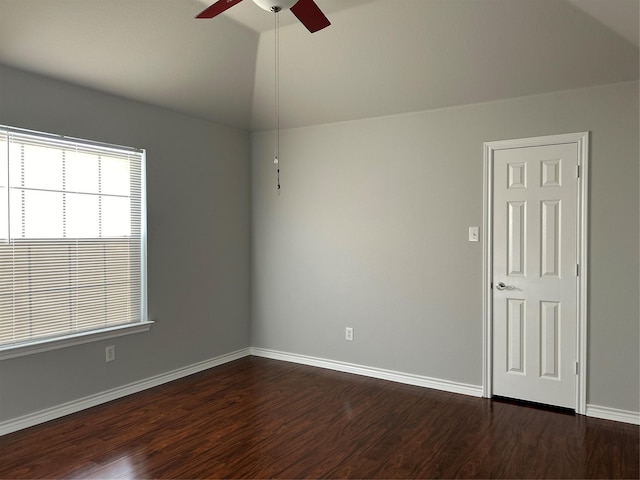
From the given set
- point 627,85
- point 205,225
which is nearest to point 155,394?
point 205,225

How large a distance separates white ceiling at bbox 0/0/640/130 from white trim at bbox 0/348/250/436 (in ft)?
7.25

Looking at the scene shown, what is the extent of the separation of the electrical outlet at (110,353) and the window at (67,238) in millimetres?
143

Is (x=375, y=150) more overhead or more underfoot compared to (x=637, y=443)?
more overhead

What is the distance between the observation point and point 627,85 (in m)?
3.46

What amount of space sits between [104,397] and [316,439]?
70.8 inches

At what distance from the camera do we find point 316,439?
10.5 ft

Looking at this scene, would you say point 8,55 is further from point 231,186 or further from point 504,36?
point 504,36

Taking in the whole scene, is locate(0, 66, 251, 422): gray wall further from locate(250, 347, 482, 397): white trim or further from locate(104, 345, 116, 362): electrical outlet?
locate(250, 347, 482, 397): white trim

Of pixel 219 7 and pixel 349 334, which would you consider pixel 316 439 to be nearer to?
pixel 349 334

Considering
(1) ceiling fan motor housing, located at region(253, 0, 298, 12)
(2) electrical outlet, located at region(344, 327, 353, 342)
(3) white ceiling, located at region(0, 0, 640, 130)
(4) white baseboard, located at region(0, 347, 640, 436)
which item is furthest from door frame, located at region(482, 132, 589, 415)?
(1) ceiling fan motor housing, located at region(253, 0, 298, 12)

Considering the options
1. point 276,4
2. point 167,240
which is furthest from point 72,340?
point 276,4

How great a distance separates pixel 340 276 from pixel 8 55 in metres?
3.16

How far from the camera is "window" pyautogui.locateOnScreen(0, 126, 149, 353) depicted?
Result: 3.25 m

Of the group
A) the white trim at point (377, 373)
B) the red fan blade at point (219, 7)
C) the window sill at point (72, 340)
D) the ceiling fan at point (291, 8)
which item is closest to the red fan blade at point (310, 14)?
the ceiling fan at point (291, 8)
